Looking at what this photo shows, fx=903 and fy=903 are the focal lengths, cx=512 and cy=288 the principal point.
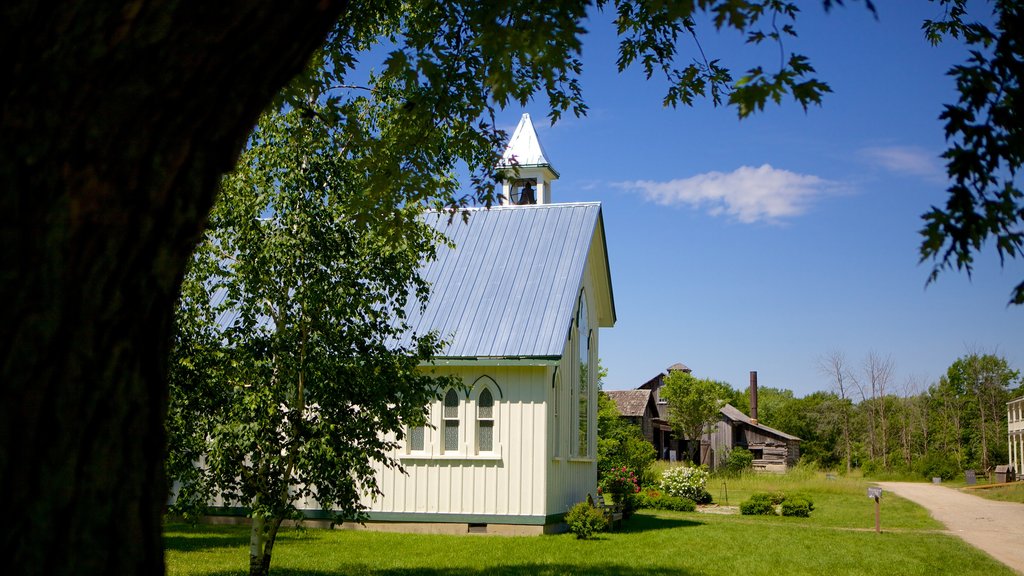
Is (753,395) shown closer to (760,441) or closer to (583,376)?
(760,441)

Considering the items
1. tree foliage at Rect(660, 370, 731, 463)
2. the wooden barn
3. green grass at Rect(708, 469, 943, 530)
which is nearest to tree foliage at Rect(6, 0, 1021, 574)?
green grass at Rect(708, 469, 943, 530)

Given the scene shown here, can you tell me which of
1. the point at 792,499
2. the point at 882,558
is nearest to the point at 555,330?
the point at 882,558

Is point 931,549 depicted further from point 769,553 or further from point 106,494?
point 106,494

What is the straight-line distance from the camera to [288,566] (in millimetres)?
13562

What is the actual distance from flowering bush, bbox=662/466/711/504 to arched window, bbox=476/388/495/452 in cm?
1360

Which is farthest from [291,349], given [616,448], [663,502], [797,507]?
[663,502]

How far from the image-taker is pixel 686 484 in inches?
1217

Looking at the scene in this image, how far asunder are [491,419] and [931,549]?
29.7 feet

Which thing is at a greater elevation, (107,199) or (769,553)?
(107,199)

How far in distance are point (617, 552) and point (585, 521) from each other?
89.3 inches

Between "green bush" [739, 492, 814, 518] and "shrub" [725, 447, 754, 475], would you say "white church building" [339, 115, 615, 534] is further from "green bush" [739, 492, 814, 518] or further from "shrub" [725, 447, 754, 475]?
"shrub" [725, 447, 754, 475]

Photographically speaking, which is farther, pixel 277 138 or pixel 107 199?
pixel 277 138

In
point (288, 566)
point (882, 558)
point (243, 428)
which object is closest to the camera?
point (243, 428)

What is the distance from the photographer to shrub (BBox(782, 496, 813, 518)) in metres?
26.9
